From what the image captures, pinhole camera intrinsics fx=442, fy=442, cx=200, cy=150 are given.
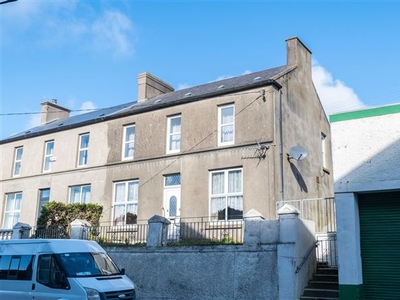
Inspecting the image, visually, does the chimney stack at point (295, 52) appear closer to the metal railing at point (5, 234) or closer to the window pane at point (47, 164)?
the window pane at point (47, 164)

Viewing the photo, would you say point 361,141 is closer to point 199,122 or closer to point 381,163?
point 381,163

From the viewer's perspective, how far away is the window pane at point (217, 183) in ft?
61.1

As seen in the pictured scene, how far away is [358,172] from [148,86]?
54.8 feet

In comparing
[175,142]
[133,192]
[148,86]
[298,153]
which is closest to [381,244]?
[298,153]

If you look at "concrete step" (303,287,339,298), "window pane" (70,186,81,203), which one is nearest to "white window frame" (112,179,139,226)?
"window pane" (70,186,81,203)

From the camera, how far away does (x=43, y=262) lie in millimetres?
11000

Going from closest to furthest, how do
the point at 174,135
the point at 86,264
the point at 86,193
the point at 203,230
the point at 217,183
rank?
the point at 86,264, the point at 203,230, the point at 217,183, the point at 174,135, the point at 86,193

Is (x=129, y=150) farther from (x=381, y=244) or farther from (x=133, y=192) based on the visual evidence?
(x=381, y=244)

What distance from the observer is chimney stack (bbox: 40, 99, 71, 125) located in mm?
31014

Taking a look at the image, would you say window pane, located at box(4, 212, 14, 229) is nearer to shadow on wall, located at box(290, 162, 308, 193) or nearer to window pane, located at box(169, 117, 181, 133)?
window pane, located at box(169, 117, 181, 133)

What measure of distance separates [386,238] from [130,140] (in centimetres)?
1431

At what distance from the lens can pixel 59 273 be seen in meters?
10.5

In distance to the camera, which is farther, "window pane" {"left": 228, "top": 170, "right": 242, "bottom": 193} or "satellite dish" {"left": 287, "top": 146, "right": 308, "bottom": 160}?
"window pane" {"left": 228, "top": 170, "right": 242, "bottom": 193}

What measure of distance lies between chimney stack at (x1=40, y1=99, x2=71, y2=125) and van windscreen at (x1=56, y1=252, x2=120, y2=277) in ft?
70.6
